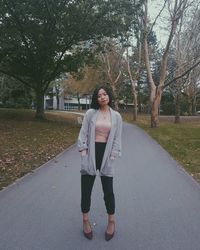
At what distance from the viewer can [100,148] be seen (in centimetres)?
522

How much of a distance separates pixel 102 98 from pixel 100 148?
68 cm

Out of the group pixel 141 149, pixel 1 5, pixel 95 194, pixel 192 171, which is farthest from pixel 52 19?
pixel 95 194

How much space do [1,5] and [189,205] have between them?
21447 millimetres

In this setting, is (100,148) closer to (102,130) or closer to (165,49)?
(102,130)

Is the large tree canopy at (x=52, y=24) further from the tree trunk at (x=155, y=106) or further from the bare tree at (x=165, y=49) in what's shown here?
the tree trunk at (x=155, y=106)

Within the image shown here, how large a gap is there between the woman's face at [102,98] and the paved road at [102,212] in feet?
5.63

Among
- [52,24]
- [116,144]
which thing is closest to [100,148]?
[116,144]

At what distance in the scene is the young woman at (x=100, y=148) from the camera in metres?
5.17

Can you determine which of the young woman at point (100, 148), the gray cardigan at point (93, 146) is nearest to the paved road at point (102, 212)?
the young woman at point (100, 148)

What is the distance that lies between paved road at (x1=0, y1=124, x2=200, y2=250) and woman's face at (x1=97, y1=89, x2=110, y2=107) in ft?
5.63

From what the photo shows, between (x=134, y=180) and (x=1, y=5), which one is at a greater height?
(x=1, y=5)

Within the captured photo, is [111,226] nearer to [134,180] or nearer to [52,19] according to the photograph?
[134,180]

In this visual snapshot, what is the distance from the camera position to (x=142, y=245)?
485 cm

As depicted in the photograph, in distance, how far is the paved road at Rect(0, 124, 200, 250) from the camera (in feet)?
16.2
